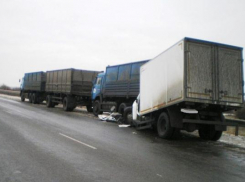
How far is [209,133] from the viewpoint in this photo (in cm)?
1052

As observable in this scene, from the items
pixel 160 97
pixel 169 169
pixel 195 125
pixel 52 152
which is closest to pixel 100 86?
pixel 160 97

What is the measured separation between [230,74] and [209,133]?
8.92 feet

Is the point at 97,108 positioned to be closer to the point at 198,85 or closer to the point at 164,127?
the point at 164,127

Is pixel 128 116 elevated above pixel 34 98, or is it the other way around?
pixel 34 98

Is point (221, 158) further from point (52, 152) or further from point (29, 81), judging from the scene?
point (29, 81)

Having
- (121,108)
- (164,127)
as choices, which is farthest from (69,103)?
(164,127)

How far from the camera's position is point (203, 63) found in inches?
351

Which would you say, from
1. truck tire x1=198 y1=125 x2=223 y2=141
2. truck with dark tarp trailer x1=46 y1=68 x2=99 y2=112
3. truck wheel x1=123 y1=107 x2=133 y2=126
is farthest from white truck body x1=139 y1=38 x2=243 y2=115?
truck with dark tarp trailer x1=46 y1=68 x2=99 y2=112

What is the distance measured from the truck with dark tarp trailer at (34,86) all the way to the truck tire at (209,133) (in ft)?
70.3

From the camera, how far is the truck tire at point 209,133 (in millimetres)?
10177

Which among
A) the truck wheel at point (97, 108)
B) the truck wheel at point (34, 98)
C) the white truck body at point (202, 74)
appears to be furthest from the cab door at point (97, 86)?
the truck wheel at point (34, 98)

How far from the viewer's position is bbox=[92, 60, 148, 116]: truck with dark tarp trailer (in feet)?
50.2

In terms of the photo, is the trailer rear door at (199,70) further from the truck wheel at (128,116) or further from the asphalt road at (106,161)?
the truck wheel at (128,116)

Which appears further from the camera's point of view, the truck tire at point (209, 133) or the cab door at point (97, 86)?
the cab door at point (97, 86)
